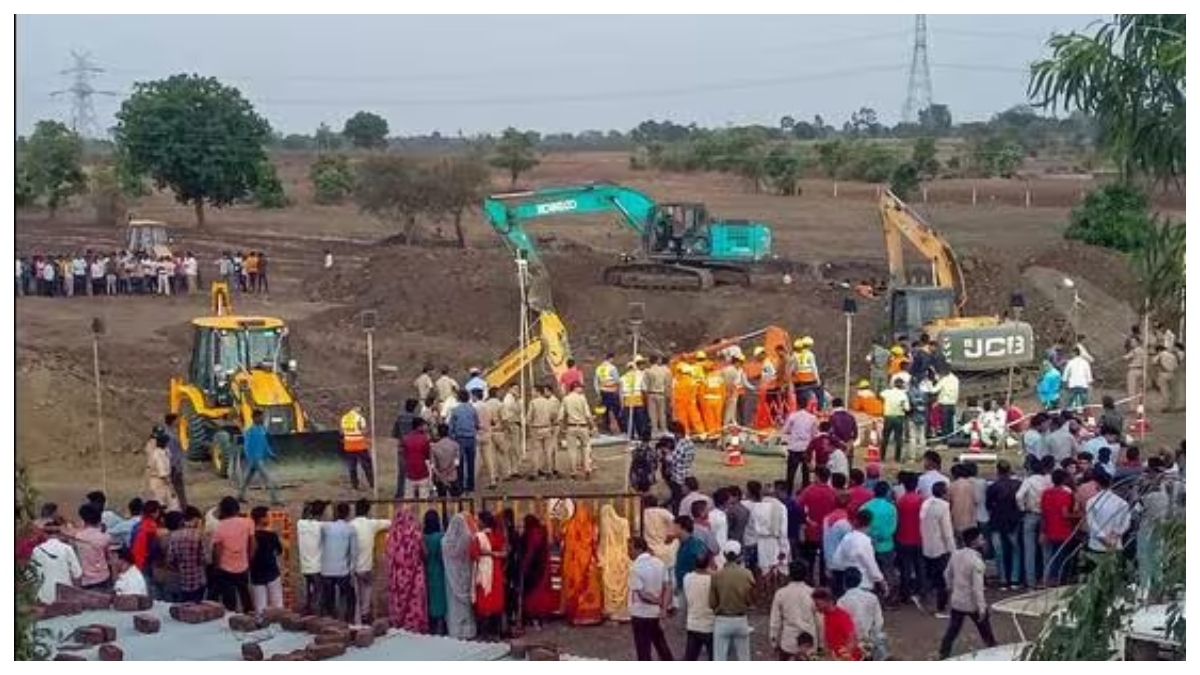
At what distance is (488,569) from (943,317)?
14225mm

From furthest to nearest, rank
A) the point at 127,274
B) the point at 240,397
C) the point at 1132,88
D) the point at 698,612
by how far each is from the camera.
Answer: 1. the point at 127,274
2. the point at 240,397
3. the point at 698,612
4. the point at 1132,88

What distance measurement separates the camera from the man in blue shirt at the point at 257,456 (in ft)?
60.6

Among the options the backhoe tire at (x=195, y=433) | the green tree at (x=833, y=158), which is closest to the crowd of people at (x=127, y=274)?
the backhoe tire at (x=195, y=433)

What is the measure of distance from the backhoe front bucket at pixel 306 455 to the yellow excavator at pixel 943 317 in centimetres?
855

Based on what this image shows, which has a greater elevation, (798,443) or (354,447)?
(798,443)

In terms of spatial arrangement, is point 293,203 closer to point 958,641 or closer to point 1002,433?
point 1002,433

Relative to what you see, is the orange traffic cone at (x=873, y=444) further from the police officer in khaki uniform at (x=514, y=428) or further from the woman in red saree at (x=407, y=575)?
the woman in red saree at (x=407, y=575)

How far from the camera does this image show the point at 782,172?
61.8m

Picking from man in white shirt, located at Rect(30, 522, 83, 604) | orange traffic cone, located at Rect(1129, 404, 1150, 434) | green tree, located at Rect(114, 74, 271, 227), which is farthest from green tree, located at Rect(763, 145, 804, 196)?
man in white shirt, located at Rect(30, 522, 83, 604)

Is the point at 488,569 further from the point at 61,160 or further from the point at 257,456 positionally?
the point at 61,160

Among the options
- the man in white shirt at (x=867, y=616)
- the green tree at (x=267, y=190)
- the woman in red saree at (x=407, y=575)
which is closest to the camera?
the man in white shirt at (x=867, y=616)

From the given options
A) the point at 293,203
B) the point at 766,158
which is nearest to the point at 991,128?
the point at 766,158

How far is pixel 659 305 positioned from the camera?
3244cm

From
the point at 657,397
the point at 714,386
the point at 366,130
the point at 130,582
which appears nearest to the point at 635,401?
the point at 657,397
